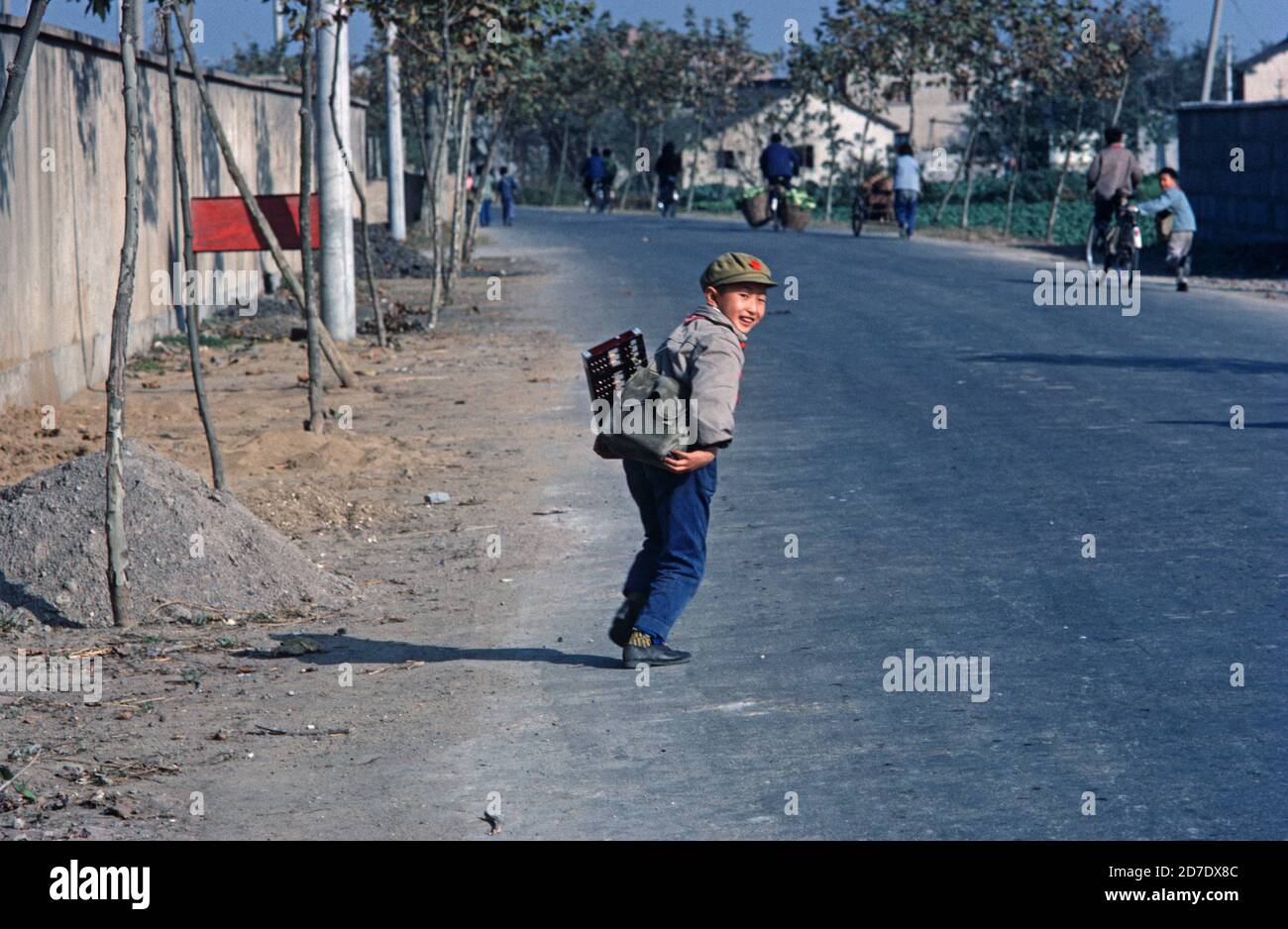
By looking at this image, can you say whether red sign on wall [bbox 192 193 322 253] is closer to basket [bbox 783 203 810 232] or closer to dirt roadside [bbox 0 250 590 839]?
dirt roadside [bbox 0 250 590 839]

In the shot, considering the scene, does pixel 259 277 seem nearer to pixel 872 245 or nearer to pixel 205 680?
pixel 872 245

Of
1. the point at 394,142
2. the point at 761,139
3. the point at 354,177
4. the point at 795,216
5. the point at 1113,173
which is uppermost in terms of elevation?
the point at 761,139

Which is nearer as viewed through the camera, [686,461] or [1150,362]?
[686,461]

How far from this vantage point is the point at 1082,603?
7.37m

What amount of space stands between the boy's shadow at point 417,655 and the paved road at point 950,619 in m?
0.10

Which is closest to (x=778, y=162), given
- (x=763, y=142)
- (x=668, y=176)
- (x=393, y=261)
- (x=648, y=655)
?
(x=668, y=176)

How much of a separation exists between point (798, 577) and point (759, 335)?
33.0ft

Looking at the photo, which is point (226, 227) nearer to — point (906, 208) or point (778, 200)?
point (906, 208)

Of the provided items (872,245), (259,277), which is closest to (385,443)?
(259,277)

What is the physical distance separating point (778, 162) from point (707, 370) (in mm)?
31652

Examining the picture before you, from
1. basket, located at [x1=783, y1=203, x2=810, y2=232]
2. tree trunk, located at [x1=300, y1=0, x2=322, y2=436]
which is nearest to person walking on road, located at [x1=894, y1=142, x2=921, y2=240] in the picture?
basket, located at [x1=783, y1=203, x2=810, y2=232]

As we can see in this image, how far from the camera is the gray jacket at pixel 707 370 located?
20.7 feet

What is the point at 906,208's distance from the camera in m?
36.7

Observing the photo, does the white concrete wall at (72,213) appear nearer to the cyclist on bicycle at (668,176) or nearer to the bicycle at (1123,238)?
the bicycle at (1123,238)
